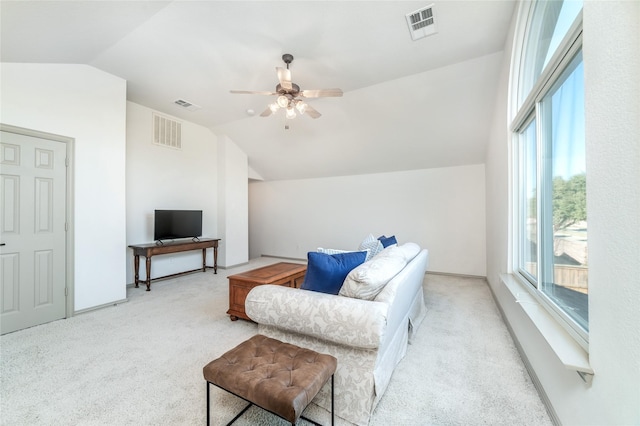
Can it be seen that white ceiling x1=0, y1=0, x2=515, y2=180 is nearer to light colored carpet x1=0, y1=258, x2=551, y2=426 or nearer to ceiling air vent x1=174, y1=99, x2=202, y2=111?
ceiling air vent x1=174, y1=99, x2=202, y2=111

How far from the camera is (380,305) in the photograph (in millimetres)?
1439

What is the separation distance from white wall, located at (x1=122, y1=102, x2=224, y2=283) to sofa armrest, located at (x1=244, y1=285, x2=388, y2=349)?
293cm

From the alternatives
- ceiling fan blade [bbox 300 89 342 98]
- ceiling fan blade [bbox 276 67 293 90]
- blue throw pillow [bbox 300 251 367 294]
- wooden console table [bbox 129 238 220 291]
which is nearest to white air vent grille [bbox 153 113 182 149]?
wooden console table [bbox 129 238 220 291]

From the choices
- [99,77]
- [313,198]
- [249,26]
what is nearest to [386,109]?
[249,26]

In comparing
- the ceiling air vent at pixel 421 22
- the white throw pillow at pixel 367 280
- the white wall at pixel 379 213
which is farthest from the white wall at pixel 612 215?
the white wall at pixel 379 213

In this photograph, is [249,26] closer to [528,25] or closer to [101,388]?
[528,25]

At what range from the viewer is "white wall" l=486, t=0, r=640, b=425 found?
827mm

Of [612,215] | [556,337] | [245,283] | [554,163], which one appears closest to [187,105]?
[245,283]

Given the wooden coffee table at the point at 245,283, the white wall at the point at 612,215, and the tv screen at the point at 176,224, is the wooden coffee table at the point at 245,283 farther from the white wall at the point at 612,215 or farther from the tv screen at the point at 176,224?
the white wall at the point at 612,215

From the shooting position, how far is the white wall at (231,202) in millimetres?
5488

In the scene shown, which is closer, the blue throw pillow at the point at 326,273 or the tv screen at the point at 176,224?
the blue throw pillow at the point at 326,273

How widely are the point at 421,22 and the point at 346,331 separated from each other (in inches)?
114

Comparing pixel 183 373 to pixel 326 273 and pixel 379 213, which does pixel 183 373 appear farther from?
pixel 379 213

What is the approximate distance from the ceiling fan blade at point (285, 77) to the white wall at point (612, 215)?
87.2 inches
